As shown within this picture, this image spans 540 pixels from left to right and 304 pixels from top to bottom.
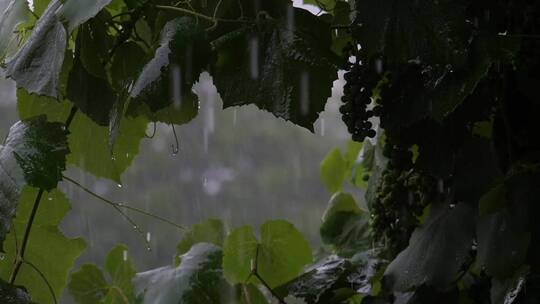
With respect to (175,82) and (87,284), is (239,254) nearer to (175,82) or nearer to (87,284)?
(87,284)

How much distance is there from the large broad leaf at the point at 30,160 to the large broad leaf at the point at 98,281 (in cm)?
33

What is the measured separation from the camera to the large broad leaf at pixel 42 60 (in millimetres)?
650

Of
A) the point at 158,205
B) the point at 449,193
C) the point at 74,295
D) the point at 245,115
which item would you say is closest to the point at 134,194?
the point at 158,205

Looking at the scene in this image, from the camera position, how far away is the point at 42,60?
26.3 inches

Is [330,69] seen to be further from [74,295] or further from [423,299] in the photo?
[74,295]

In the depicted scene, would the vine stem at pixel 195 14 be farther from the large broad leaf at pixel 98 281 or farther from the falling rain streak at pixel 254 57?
the large broad leaf at pixel 98 281

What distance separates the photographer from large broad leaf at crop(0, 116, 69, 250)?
64 cm

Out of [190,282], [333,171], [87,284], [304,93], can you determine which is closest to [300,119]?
[304,93]

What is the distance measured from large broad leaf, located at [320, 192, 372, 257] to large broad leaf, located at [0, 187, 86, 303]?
0.41 metres

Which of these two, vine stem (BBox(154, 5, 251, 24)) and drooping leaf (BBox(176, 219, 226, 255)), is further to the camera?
drooping leaf (BBox(176, 219, 226, 255))

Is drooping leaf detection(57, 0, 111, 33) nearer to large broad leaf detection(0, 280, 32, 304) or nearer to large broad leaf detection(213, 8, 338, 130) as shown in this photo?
large broad leaf detection(213, 8, 338, 130)

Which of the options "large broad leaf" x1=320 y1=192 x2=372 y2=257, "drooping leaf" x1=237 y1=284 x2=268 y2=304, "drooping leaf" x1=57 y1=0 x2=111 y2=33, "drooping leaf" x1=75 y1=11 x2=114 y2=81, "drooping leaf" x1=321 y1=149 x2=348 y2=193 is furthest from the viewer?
"drooping leaf" x1=321 y1=149 x2=348 y2=193

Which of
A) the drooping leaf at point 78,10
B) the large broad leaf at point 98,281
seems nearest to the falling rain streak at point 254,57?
the drooping leaf at point 78,10

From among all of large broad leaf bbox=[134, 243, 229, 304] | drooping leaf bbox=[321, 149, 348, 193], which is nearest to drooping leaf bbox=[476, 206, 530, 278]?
large broad leaf bbox=[134, 243, 229, 304]
